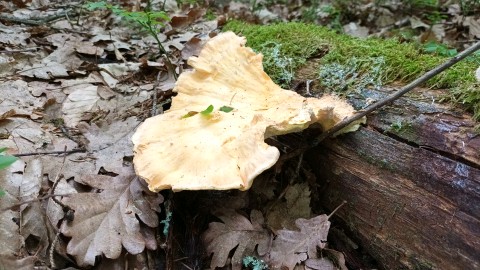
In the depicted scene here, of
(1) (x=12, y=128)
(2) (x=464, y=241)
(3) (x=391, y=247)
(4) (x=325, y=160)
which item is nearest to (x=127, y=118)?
(1) (x=12, y=128)

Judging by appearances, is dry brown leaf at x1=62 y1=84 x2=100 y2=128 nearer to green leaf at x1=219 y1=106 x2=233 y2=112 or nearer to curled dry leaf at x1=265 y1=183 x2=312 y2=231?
green leaf at x1=219 y1=106 x2=233 y2=112

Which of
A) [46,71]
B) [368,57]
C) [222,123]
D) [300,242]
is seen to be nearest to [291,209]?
[300,242]

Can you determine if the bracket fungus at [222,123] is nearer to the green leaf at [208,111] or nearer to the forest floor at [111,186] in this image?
the green leaf at [208,111]

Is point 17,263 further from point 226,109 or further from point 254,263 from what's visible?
point 226,109

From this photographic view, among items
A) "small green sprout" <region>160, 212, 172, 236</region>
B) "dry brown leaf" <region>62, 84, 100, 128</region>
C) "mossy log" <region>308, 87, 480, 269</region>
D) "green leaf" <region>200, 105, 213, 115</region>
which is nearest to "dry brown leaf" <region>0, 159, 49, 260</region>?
"small green sprout" <region>160, 212, 172, 236</region>

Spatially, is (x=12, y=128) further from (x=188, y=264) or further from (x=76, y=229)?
(x=188, y=264)

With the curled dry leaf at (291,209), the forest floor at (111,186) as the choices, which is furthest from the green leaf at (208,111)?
the curled dry leaf at (291,209)
